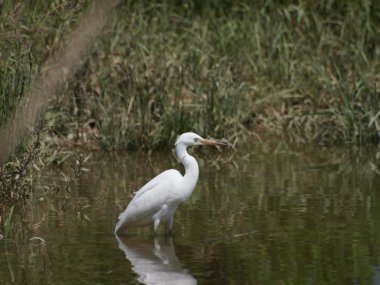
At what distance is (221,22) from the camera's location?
15586 millimetres

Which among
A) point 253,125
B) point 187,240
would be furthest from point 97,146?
point 187,240

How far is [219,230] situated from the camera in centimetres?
839

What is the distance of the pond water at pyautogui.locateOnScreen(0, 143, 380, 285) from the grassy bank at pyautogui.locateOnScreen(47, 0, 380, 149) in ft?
2.43

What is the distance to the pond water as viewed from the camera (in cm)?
700

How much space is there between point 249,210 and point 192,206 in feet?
1.98

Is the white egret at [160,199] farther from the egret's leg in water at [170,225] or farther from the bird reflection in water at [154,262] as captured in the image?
the bird reflection in water at [154,262]

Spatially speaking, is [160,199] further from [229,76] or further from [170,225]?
[229,76]

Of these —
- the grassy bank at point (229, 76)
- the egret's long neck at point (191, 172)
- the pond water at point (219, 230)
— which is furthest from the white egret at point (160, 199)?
the grassy bank at point (229, 76)

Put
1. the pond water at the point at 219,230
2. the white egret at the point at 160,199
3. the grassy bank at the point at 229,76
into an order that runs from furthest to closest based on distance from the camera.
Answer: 1. the grassy bank at the point at 229,76
2. the white egret at the point at 160,199
3. the pond water at the point at 219,230

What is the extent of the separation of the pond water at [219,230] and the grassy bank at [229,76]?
0.74m

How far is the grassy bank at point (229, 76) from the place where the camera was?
12.8 m

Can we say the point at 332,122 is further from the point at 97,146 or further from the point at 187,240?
the point at 187,240

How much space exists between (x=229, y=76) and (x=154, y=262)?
6.03 metres

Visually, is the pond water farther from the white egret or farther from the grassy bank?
the grassy bank
